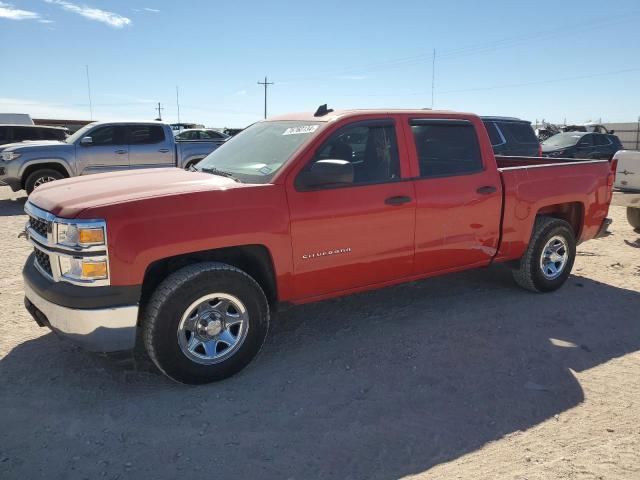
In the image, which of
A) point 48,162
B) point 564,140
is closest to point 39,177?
point 48,162

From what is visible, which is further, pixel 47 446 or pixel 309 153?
pixel 309 153

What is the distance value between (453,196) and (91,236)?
9.44 ft

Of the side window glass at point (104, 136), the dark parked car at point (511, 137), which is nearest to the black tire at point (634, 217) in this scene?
the dark parked car at point (511, 137)

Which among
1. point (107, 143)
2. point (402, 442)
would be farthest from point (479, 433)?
point (107, 143)

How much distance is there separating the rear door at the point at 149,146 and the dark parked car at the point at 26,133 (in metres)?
4.60

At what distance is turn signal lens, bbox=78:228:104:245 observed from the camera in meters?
3.06

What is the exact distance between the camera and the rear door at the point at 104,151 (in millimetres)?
11133

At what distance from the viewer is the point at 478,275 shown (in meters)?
6.14

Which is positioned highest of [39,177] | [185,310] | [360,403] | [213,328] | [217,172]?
[217,172]

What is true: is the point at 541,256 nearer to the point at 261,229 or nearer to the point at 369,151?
the point at 369,151

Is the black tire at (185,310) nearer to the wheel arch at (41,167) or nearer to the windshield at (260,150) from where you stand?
the windshield at (260,150)

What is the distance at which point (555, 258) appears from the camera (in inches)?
217

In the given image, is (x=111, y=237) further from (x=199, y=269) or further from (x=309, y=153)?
(x=309, y=153)

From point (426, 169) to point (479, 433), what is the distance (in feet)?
7.13
